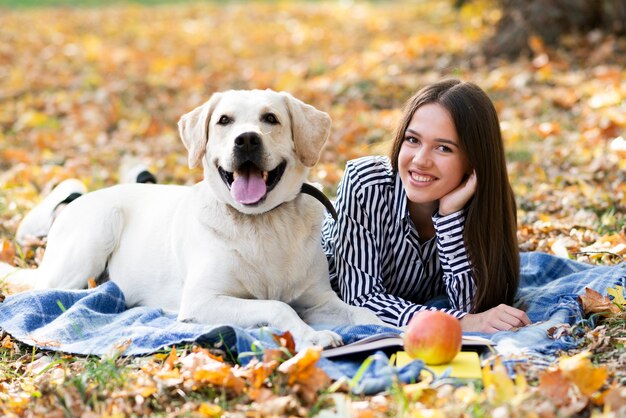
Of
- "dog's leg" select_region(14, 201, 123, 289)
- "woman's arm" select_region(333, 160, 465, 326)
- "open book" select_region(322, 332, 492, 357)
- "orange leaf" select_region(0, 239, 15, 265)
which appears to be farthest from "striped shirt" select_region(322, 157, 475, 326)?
"orange leaf" select_region(0, 239, 15, 265)

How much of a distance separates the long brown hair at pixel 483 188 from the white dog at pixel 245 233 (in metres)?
0.59

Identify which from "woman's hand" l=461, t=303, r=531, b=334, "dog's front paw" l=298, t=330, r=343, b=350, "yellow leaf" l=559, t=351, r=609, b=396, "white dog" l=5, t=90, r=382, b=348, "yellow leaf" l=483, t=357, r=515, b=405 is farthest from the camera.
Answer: "white dog" l=5, t=90, r=382, b=348

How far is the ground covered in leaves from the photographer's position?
9.53 feet

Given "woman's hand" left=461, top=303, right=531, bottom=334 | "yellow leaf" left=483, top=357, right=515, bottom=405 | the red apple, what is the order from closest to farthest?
1. "yellow leaf" left=483, top=357, right=515, bottom=405
2. the red apple
3. "woman's hand" left=461, top=303, right=531, bottom=334

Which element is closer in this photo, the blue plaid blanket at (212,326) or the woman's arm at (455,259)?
the blue plaid blanket at (212,326)

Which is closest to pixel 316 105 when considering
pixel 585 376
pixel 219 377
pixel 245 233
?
pixel 245 233

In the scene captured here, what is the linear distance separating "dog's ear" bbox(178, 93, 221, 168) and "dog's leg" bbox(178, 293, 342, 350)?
0.77 m

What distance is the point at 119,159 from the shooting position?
7.79m

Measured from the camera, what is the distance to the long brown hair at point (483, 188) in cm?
395

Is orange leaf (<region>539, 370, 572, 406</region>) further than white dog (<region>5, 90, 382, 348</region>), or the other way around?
white dog (<region>5, 90, 382, 348</region>)

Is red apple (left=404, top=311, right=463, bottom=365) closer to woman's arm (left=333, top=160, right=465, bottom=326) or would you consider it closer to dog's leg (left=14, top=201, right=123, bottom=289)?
woman's arm (left=333, top=160, right=465, bottom=326)

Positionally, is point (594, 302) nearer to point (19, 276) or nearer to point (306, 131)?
point (306, 131)

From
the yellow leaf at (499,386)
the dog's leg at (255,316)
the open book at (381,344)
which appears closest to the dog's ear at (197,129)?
the dog's leg at (255,316)

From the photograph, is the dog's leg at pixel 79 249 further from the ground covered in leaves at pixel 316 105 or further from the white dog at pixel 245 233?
the ground covered in leaves at pixel 316 105
